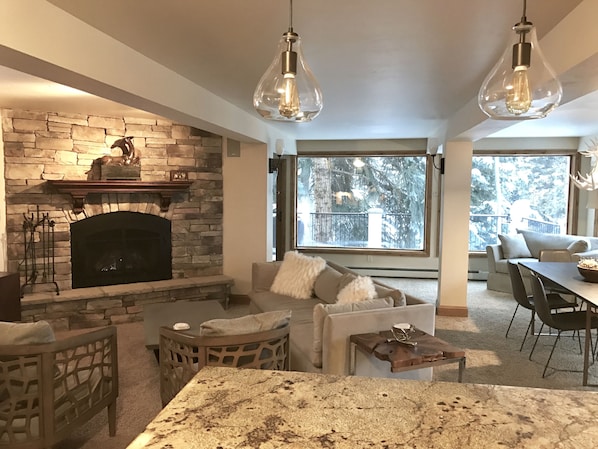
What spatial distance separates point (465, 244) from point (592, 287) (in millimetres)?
1935

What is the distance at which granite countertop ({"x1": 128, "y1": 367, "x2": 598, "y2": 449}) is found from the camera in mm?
1077

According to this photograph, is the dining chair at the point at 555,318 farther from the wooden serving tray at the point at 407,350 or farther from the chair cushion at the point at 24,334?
the chair cushion at the point at 24,334

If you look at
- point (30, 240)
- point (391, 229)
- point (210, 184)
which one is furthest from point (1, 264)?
point (391, 229)

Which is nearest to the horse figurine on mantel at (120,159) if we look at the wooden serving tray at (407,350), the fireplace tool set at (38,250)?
the fireplace tool set at (38,250)

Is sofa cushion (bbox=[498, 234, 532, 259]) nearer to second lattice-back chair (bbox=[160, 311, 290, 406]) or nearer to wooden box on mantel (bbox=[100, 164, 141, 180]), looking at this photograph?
wooden box on mantel (bbox=[100, 164, 141, 180])

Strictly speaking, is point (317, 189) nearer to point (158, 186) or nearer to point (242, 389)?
point (158, 186)

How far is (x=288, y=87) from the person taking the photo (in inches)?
70.5

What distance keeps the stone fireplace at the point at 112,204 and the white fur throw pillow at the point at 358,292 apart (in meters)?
2.71

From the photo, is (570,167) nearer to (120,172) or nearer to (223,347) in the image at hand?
(120,172)

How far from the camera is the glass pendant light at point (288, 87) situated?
1.72m

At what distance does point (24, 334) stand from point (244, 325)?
3.60ft

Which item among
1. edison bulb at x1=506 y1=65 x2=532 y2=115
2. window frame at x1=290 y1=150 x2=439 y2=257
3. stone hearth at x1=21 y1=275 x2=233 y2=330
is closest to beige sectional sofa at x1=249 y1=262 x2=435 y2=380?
edison bulb at x1=506 y1=65 x2=532 y2=115

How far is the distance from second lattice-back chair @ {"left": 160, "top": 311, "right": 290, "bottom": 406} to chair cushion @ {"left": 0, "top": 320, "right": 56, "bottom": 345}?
1.91 feet

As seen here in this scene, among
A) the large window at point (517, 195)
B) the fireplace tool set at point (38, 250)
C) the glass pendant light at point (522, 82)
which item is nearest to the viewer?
the glass pendant light at point (522, 82)
